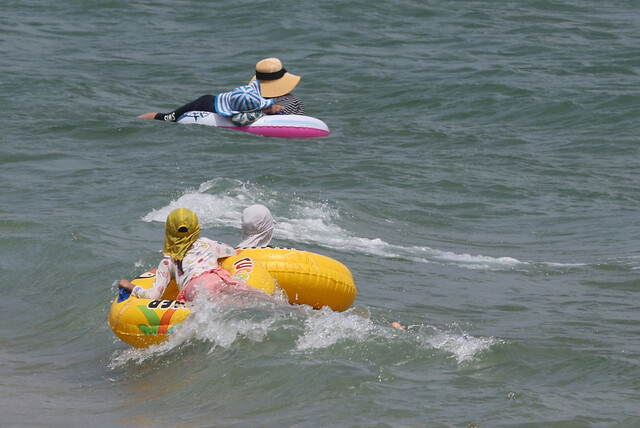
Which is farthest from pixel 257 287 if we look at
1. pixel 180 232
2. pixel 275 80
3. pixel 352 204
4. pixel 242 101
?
pixel 275 80

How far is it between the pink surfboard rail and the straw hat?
1.26 feet

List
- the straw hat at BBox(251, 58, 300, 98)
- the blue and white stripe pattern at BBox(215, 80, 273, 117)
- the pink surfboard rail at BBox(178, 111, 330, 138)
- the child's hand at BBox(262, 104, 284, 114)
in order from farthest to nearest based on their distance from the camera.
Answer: the child's hand at BBox(262, 104, 284, 114) < the pink surfboard rail at BBox(178, 111, 330, 138) < the straw hat at BBox(251, 58, 300, 98) < the blue and white stripe pattern at BBox(215, 80, 273, 117)

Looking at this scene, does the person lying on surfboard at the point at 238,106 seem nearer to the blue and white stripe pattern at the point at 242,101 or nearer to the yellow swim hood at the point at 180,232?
the blue and white stripe pattern at the point at 242,101

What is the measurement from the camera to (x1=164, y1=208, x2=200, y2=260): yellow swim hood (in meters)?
6.63

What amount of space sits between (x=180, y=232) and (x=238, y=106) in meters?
9.59

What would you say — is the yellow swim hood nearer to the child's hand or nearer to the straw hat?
the straw hat

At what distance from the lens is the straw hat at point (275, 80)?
631 inches

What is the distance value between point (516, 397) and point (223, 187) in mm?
7386

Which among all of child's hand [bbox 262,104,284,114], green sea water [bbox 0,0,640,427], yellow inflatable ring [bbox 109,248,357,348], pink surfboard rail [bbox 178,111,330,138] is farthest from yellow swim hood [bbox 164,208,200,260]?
child's hand [bbox 262,104,284,114]

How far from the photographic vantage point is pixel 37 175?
532 inches

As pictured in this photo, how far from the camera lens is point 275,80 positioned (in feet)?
53.1

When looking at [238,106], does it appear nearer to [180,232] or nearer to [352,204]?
[352,204]

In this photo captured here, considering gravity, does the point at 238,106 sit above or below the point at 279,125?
above

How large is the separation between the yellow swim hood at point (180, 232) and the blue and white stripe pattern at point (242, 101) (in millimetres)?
9348
